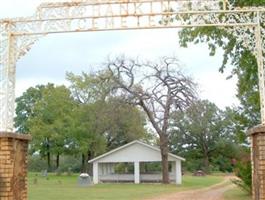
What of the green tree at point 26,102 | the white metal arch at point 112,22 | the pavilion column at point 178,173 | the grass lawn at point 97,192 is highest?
the green tree at point 26,102

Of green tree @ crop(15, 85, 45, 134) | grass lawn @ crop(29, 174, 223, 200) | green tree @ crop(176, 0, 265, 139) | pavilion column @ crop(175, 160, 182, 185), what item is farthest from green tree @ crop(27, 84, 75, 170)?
green tree @ crop(176, 0, 265, 139)

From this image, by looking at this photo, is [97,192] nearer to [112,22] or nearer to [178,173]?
[178,173]

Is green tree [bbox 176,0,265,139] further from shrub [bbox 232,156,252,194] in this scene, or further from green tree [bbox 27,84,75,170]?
green tree [bbox 27,84,75,170]

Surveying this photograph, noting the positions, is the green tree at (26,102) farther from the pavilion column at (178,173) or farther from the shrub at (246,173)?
the shrub at (246,173)

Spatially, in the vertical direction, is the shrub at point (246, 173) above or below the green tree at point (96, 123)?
below

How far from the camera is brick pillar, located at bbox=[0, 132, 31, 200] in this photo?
29.0 ft

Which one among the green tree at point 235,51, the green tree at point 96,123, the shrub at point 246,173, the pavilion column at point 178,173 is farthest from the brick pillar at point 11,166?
the green tree at point 96,123

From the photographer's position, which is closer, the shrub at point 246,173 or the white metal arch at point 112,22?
the white metal arch at point 112,22

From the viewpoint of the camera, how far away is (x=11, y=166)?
29.2ft

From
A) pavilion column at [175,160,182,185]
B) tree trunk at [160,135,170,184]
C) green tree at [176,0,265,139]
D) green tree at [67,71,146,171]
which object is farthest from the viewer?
green tree at [67,71,146,171]

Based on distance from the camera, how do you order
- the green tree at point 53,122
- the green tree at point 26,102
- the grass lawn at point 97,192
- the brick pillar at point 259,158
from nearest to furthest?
the brick pillar at point 259,158 → the grass lawn at point 97,192 → the green tree at point 53,122 → the green tree at point 26,102

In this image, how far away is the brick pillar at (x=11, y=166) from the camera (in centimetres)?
883

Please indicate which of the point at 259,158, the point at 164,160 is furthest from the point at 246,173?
the point at 164,160

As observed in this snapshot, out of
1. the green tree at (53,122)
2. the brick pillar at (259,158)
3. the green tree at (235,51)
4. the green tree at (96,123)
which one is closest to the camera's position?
the brick pillar at (259,158)
